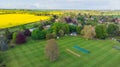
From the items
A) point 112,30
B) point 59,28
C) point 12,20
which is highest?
point 12,20

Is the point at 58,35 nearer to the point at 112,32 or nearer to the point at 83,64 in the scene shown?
the point at 112,32

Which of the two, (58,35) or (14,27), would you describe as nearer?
(58,35)

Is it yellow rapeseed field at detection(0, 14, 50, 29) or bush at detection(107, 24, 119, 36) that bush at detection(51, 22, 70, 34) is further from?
yellow rapeseed field at detection(0, 14, 50, 29)

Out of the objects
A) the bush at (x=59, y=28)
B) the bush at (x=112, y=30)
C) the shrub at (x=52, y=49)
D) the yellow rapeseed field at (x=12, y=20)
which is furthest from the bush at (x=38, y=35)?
the bush at (x=112, y=30)

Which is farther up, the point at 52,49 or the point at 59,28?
the point at 52,49

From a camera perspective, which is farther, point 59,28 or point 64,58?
point 59,28

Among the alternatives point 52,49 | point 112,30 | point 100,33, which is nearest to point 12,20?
point 100,33

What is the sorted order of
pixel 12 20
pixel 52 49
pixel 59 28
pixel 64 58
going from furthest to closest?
pixel 12 20 → pixel 59 28 → pixel 64 58 → pixel 52 49

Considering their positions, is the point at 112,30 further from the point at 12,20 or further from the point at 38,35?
the point at 12,20

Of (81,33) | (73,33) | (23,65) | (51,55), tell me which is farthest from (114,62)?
(73,33)

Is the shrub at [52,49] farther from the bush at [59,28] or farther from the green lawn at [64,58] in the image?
the bush at [59,28]

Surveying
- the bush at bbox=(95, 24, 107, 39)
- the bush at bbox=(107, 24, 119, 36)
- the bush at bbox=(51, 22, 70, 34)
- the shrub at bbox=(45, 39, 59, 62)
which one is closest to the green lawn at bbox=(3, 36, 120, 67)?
the shrub at bbox=(45, 39, 59, 62)
